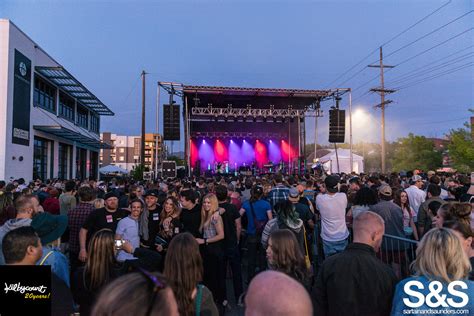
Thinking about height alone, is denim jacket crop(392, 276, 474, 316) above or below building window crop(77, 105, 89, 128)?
below

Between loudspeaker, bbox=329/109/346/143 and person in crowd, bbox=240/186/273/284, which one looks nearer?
person in crowd, bbox=240/186/273/284

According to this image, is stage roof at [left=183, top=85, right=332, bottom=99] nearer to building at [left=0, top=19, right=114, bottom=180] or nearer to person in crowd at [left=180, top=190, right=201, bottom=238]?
building at [left=0, top=19, right=114, bottom=180]

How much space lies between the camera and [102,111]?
35906mm

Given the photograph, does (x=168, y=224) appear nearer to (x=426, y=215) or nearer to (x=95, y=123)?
(x=426, y=215)

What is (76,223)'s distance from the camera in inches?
200

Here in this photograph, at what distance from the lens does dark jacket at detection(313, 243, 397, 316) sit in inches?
87.2

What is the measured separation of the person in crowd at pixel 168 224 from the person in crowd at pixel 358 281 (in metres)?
2.71

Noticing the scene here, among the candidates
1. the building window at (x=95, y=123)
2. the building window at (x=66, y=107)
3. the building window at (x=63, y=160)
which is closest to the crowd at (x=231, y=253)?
the building window at (x=63, y=160)

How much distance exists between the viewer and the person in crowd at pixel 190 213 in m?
4.84

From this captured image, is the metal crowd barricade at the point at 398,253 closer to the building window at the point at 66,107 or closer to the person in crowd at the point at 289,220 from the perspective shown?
the person in crowd at the point at 289,220

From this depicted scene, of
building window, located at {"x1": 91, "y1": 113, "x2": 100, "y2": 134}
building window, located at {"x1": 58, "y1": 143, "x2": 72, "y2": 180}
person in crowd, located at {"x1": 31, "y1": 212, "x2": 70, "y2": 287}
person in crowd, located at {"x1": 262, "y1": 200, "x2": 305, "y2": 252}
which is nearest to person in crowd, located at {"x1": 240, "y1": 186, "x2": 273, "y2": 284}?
person in crowd, located at {"x1": 262, "y1": 200, "x2": 305, "y2": 252}

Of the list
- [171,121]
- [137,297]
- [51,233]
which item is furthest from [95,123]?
[137,297]

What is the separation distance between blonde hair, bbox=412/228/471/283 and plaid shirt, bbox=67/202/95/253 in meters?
4.81

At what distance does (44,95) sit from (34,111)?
9.48ft
